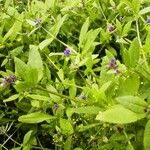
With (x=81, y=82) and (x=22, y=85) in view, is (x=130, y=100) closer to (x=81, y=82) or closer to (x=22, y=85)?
(x=22, y=85)

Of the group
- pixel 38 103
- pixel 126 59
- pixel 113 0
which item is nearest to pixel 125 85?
pixel 126 59

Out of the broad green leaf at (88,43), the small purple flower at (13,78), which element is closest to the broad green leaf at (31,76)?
the small purple flower at (13,78)

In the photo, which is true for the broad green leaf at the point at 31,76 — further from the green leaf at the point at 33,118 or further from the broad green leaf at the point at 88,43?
the broad green leaf at the point at 88,43

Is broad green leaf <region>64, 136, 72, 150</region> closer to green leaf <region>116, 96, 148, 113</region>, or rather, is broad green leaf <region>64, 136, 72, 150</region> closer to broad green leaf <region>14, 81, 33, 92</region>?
broad green leaf <region>14, 81, 33, 92</region>

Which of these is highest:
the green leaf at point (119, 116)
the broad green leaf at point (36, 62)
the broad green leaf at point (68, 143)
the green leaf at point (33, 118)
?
the green leaf at point (119, 116)

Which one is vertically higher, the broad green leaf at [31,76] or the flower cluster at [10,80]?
the broad green leaf at [31,76]

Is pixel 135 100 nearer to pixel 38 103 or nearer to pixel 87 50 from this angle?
pixel 87 50

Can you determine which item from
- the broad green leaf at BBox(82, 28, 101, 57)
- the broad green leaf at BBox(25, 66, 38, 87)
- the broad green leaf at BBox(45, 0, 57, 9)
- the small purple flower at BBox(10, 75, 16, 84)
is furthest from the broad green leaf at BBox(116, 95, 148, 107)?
the broad green leaf at BBox(45, 0, 57, 9)
